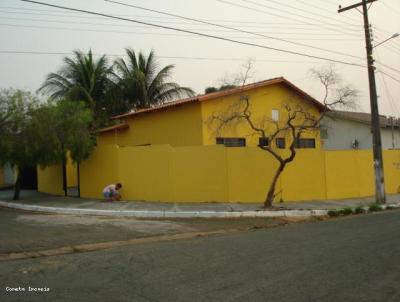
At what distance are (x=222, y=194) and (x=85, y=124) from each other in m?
6.25

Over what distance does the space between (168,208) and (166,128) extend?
704 cm

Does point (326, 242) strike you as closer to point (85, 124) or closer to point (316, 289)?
point (316, 289)

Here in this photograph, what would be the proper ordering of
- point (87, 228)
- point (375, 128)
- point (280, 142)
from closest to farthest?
point (87, 228) < point (375, 128) < point (280, 142)

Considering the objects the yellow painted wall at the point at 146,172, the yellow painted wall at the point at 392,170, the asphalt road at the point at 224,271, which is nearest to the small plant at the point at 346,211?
the yellow painted wall at the point at 146,172

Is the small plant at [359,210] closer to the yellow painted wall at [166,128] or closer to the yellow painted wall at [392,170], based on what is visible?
the yellow painted wall at [166,128]

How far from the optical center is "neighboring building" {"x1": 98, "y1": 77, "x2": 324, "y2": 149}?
69.8 ft

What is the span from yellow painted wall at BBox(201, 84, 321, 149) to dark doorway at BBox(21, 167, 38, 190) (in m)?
11.0

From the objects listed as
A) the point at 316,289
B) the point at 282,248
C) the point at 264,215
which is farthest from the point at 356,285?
the point at 264,215

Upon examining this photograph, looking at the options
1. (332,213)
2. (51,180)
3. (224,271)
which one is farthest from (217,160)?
(224,271)

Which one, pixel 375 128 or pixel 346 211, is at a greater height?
pixel 375 128

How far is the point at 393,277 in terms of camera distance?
23.5 ft

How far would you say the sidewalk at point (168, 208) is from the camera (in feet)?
51.9

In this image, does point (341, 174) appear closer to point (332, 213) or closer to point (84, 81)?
point (332, 213)

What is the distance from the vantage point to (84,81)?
30844mm
